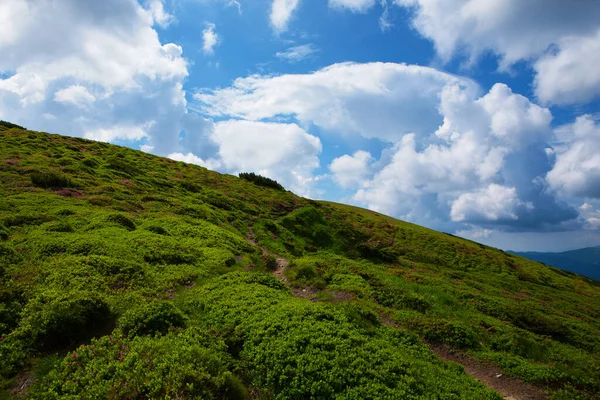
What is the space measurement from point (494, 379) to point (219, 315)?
15427 mm

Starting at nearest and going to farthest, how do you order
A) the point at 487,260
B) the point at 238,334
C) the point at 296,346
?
1. the point at 296,346
2. the point at 238,334
3. the point at 487,260

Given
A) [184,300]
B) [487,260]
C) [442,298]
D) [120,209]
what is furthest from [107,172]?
[487,260]

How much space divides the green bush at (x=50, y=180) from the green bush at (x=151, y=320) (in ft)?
113

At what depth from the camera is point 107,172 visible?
51.9m

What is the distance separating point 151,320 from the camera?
47.3 feet

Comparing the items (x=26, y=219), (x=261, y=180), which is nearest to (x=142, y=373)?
(x=26, y=219)

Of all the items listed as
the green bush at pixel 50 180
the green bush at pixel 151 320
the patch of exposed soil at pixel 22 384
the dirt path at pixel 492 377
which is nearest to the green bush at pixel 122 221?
the green bush at pixel 50 180

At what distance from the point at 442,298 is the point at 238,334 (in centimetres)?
2264

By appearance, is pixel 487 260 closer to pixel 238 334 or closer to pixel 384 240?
pixel 384 240

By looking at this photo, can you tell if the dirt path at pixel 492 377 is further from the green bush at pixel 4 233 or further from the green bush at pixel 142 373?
the green bush at pixel 4 233

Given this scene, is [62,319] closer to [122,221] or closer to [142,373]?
[142,373]

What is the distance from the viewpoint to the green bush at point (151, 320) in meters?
14.1

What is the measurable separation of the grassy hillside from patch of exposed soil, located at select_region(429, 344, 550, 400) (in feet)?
1.91

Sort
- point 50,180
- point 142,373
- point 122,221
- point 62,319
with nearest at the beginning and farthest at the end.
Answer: point 142,373
point 62,319
point 122,221
point 50,180
